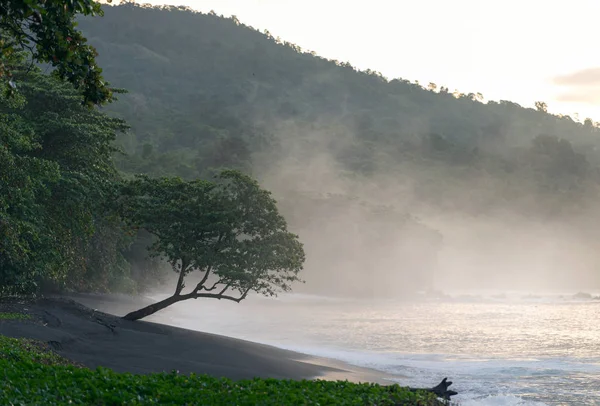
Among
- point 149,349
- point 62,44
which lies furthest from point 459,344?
point 62,44

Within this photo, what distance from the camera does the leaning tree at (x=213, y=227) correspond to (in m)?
27.3

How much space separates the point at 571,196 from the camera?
192250 millimetres

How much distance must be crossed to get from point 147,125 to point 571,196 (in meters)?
115

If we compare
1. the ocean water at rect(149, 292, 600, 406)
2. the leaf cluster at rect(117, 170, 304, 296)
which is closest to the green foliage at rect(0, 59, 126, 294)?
the leaf cluster at rect(117, 170, 304, 296)

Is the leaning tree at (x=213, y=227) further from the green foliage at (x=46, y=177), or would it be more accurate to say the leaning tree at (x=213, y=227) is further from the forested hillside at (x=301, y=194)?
the green foliage at (x=46, y=177)

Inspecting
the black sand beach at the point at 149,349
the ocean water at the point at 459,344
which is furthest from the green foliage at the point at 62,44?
the ocean water at the point at 459,344

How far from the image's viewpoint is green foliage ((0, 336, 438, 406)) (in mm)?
11367

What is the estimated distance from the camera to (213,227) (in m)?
27.3

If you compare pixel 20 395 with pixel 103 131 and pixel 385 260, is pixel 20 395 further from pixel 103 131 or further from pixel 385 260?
pixel 385 260

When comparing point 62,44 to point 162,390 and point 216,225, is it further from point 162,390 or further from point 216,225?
point 216,225

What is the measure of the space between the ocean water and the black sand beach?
11.6 feet

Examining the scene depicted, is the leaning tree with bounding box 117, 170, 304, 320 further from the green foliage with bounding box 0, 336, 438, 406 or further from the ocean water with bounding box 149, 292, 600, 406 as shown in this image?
→ the green foliage with bounding box 0, 336, 438, 406

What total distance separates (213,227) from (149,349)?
6.22 m

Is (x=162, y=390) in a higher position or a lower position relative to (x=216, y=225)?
lower
